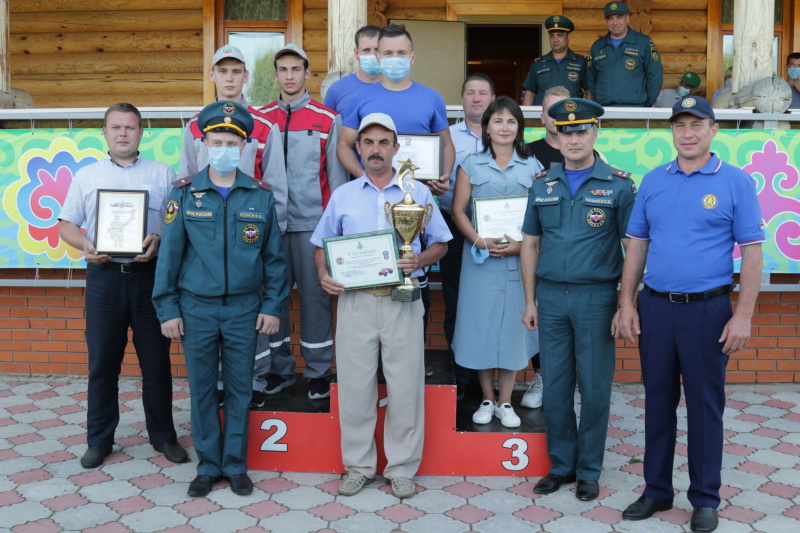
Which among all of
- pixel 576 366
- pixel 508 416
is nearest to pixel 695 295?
pixel 576 366

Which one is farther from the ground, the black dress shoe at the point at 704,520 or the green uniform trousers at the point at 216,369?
the green uniform trousers at the point at 216,369

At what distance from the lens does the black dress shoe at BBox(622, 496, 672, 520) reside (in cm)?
351

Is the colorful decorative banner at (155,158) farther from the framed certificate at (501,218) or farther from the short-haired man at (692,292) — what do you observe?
the short-haired man at (692,292)

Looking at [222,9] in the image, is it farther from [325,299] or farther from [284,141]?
[325,299]

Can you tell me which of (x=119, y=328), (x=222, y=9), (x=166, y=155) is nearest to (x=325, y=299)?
(x=119, y=328)

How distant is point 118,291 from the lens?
13.4 feet

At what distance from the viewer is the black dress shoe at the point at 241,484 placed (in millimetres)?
3769

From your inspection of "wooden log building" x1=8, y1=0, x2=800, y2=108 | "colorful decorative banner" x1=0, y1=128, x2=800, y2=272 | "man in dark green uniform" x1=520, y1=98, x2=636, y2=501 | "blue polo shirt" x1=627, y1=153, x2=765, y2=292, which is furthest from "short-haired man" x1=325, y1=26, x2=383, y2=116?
"wooden log building" x1=8, y1=0, x2=800, y2=108

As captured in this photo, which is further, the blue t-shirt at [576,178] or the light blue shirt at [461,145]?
the light blue shirt at [461,145]

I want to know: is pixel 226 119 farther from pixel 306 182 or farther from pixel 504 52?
pixel 504 52

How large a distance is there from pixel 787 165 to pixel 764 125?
309 mm

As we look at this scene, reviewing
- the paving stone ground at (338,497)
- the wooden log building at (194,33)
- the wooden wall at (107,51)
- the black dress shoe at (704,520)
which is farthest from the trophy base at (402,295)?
the wooden wall at (107,51)

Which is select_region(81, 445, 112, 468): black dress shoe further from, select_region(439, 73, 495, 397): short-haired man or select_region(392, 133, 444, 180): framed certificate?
select_region(392, 133, 444, 180): framed certificate

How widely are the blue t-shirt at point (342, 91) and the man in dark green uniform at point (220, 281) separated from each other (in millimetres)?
887
